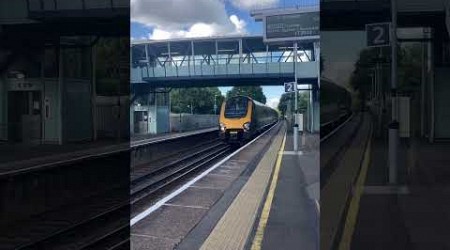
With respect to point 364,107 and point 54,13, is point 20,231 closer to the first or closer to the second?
point 54,13

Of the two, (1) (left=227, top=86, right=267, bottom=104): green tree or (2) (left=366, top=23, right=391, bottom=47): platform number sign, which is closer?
(2) (left=366, top=23, right=391, bottom=47): platform number sign

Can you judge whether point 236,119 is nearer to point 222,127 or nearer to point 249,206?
point 222,127

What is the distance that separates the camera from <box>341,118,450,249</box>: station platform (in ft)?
6.81

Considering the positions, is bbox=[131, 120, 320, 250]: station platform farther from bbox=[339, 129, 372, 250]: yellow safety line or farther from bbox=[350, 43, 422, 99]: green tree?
bbox=[350, 43, 422, 99]: green tree

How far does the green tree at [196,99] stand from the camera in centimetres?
215

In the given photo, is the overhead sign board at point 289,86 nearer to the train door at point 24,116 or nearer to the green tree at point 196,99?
the green tree at point 196,99

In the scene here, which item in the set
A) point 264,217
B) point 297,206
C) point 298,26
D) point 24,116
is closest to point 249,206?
point 264,217

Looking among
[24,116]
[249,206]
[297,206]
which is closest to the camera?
[297,206]

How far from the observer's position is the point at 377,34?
6.52 feet

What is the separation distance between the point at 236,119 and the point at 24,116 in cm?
94

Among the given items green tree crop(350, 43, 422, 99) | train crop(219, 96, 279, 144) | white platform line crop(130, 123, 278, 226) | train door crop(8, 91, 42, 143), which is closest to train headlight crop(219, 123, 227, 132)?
train crop(219, 96, 279, 144)

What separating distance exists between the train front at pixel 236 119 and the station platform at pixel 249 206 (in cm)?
6

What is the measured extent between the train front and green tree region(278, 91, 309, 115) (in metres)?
0.13

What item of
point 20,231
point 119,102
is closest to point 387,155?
point 119,102
